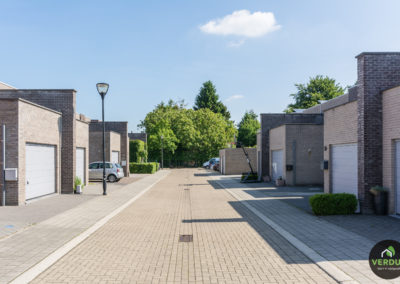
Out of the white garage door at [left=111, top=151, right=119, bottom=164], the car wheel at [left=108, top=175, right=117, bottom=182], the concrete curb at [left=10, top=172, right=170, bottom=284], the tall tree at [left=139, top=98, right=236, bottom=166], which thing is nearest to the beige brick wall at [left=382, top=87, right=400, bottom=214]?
the concrete curb at [left=10, top=172, right=170, bottom=284]

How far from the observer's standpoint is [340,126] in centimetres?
1445

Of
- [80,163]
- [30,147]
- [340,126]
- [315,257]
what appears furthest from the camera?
[80,163]

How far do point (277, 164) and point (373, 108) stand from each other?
44.0 ft

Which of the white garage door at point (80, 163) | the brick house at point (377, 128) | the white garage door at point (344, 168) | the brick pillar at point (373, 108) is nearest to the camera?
the brick house at point (377, 128)

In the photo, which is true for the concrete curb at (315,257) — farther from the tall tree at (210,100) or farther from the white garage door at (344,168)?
the tall tree at (210,100)

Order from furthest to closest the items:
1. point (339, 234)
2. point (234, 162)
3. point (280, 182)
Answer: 1. point (234, 162)
2. point (280, 182)
3. point (339, 234)

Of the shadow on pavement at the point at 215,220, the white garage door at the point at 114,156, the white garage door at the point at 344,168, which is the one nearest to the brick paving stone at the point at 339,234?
the shadow on pavement at the point at 215,220

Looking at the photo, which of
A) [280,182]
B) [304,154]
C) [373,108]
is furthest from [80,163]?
[373,108]

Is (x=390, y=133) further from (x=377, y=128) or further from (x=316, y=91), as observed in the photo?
(x=316, y=91)

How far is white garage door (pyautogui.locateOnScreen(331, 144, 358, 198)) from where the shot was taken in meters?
13.3

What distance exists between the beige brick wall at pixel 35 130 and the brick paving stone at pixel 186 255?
17.2 ft

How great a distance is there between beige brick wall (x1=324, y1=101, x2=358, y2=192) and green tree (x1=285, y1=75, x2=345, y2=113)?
4960cm

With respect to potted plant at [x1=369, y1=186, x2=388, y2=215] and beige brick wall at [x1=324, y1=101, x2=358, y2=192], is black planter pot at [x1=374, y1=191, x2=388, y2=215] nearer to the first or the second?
potted plant at [x1=369, y1=186, x2=388, y2=215]

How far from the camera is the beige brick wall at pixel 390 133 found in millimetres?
10992
